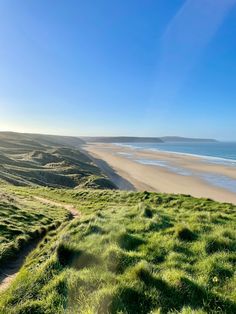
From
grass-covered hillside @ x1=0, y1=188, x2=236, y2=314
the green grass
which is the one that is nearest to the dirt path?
the green grass

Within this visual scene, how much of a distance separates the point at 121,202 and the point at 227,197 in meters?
21.4

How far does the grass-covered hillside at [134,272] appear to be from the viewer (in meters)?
5.92

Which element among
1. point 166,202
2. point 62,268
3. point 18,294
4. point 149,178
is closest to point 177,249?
point 62,268

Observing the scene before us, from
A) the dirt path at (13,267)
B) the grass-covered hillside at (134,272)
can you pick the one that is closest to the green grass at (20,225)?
the dirt path at (13,267)

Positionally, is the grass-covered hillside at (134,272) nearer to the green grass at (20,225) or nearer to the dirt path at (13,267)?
the dirt path at (13,267)

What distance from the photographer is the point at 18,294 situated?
716 cm

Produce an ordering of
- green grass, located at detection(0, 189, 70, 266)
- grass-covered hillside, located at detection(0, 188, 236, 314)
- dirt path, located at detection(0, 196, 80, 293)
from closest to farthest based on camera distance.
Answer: grass-covered hillside, located at detection(0, 188, 236, 314) < dirt path, located at detection(0, 196, 80, 293) < green grass, located at detection(0, 189, 70, 266)

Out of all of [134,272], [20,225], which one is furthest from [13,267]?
[134,272]

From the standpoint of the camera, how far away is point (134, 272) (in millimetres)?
6852

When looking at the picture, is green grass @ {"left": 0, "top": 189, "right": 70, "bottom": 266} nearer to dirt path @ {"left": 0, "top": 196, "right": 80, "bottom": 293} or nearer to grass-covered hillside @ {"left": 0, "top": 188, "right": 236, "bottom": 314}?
dirt path @ {"left": 0, "top": 196, "right": 80, "bottom": 293}

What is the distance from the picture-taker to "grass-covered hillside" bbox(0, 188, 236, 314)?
5.92m

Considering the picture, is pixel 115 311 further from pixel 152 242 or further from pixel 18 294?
pixel 152 242

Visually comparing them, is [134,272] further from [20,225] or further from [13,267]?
[20,225]

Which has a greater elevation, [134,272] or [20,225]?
[134,272]
